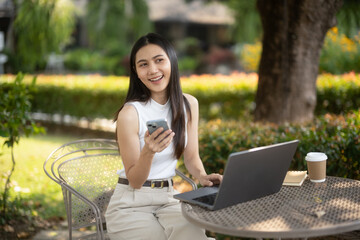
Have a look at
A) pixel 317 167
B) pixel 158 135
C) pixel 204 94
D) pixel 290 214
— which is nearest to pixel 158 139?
pixel 158 135

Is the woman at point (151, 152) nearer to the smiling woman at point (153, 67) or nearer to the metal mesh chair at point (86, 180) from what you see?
the smiling woman at point (153, 67)

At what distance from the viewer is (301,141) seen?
10.9ft

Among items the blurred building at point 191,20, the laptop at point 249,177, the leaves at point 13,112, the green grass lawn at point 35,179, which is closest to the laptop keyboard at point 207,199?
the laptop at point 249,177

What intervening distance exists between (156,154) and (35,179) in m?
3.95

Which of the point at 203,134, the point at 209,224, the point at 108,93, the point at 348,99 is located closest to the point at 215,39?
the point at 108,93

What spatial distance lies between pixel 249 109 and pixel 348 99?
1.68m

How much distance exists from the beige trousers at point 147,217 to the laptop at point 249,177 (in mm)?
180

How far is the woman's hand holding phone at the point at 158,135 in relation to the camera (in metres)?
2.09

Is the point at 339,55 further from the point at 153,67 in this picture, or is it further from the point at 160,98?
the point at 153,67

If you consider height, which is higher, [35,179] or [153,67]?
[153,67]

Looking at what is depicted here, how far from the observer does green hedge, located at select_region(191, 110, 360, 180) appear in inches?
129

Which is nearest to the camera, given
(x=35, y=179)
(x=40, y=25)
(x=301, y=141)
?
(x=301, y=141)

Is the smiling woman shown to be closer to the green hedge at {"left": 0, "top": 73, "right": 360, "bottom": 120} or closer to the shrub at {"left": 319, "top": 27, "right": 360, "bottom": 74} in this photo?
the green hedge at {"left": 0, "top": 73, "right": 360, "bottom": 120}

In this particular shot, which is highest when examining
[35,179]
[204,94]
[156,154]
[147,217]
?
[156,154]
